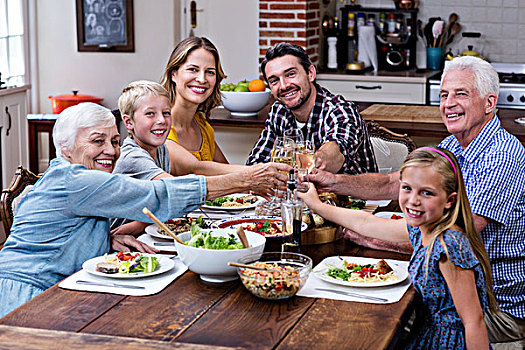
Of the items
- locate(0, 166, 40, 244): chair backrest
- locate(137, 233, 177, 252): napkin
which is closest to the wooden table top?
locate(137, 233, 177, 252): napkin

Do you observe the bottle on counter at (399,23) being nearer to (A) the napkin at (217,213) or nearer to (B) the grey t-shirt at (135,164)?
(A) the napkin at (217,213)

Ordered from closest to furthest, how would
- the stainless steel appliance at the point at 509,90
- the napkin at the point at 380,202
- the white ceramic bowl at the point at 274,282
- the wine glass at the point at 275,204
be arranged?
the white ceramic bowl at the point at 274,282 < the wine glass at the point at 275,204 < the napkin at the point at 380,202 < the stainless steel appliance at the point at 509,90

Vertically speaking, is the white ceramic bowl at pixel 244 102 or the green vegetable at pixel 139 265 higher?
the white ceramic bowl at pixel 244 102

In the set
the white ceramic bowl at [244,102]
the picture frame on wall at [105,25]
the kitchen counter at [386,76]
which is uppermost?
the picture frame on wall at [105,25]

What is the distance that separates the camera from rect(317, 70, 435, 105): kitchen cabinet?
6.19 m

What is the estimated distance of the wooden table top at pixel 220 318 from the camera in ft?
5.55

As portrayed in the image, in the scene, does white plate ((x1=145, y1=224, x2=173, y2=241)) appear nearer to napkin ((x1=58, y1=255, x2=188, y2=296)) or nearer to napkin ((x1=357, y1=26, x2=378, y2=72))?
napkin ((x1=58, y1=255, x2=188, y2=296))

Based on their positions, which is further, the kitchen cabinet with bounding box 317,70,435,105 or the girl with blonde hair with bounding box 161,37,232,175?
the kitchen cabinet with bounding box 317,70,435,105

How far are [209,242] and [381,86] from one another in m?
4.46

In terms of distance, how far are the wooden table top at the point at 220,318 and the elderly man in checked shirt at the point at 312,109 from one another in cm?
132

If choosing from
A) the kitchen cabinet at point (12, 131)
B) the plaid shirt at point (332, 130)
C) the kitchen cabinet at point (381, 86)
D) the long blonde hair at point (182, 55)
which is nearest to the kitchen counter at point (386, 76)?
the kitchen cabinet at point (381, 86)

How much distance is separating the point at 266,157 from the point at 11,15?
3855mm

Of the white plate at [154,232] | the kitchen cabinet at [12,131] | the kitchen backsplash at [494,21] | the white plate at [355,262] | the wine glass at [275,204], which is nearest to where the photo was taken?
the white plate at [355,262]

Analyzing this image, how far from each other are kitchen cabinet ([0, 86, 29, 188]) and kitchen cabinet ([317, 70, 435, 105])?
97.7 inches
